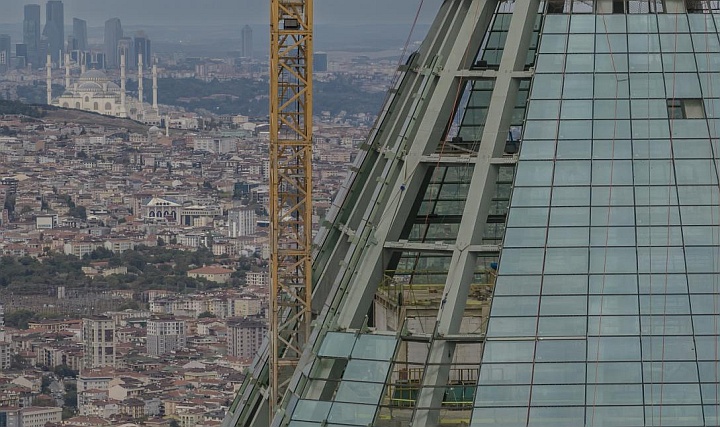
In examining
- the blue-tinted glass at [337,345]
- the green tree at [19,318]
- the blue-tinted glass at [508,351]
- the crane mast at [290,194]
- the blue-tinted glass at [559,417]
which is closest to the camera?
the blue-tinted glass at [559,417]

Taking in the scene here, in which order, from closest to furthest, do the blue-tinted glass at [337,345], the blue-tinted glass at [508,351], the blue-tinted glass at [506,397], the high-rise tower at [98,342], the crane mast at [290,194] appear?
the blue-tinted glass at [506,397], the blue-tinted glass at [508,351], the blue-tinted glass at [337,345], the crane mast at [290,194], the high-rise tower at [98,342]

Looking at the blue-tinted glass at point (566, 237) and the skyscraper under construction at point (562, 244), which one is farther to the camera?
the blue-tinted glass at point (566, 237)

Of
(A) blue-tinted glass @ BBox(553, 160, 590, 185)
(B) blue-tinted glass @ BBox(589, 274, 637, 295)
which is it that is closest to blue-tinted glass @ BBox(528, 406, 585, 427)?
(B) blue-tinted glass @ BBox(589, 274, 637, 295)

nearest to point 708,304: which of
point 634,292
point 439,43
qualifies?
point 634,292

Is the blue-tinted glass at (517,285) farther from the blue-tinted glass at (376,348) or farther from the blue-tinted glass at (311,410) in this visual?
the blue-tinted glass at (311,410)

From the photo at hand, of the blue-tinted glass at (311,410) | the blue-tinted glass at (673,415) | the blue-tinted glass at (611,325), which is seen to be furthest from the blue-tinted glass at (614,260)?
the blue-tinted glass at (311,410)

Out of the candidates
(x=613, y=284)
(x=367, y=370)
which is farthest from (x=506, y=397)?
(x=367, y=370)

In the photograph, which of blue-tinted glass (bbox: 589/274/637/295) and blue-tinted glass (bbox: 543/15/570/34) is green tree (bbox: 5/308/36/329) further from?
blue-tinted glass (bbox: 589/274/637/295)
